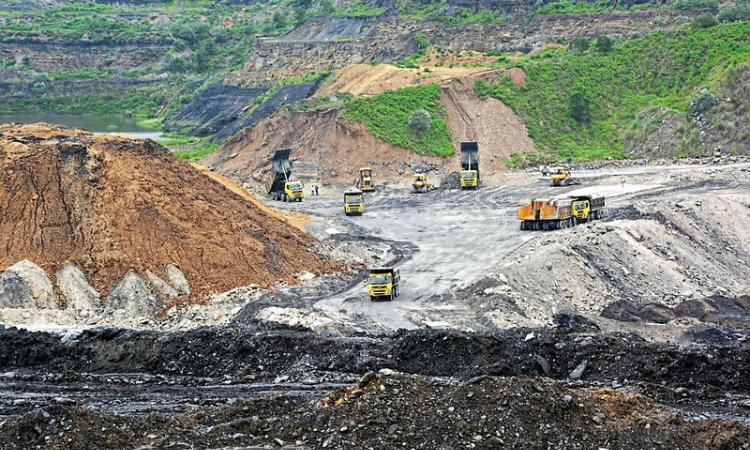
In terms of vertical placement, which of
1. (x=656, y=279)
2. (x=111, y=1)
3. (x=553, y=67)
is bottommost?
(x=656, y=279)

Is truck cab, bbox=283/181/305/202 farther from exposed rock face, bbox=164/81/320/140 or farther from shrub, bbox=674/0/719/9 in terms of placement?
shrub, bbox=674/0/719/9

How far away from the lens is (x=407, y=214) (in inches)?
2085

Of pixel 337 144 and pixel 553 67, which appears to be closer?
pixel 337 144

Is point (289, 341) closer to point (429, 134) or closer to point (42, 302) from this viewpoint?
point (42, 302)

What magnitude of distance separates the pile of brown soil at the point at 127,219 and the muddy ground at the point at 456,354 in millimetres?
2141

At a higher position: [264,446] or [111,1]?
[111,1]

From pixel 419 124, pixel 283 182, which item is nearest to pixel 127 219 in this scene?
pixel 283 182

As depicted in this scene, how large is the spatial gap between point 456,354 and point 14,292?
16.4 m

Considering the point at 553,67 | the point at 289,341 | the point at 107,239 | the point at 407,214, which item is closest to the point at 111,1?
the point at 553,67

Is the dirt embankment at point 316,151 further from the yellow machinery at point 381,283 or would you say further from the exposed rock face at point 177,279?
the yellow machinery at point 381,283

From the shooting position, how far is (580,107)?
233 ft

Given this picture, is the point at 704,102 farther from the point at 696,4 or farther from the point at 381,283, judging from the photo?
the point at 381,283

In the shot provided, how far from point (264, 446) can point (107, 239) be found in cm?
1953

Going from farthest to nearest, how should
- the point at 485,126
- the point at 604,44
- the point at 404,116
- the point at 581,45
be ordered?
the point at 581,45
the point at 604,44
the point at 485,126
the point at 404,116
